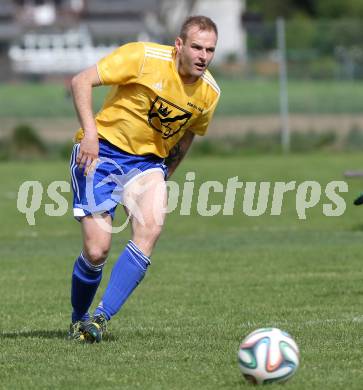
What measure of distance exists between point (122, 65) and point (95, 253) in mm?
1083

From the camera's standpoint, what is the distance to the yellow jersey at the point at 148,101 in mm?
6559

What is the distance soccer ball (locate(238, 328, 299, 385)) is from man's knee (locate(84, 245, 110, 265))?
152cm

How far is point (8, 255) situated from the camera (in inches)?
483

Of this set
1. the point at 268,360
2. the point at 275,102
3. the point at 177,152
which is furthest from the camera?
the point at 275,102

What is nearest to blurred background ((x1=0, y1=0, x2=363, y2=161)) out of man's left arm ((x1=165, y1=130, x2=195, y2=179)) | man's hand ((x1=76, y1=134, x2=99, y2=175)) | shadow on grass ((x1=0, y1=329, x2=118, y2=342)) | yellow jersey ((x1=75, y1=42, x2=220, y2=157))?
man's left arm ((x1=165, y1=130, x2=195, y2=179))

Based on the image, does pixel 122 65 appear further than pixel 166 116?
No

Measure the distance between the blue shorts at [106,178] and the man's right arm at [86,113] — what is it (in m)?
0.18


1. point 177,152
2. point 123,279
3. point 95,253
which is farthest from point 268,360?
point 177,152

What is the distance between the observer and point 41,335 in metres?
6.98

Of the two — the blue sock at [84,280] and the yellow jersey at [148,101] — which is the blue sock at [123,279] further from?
the yellow jersey at [148,101]

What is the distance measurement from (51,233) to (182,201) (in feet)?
10.5

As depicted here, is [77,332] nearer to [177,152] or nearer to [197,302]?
[177,152]

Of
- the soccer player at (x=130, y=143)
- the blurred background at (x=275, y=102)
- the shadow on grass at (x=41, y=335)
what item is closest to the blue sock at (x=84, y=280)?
the soccer player at (x=130, y=143)

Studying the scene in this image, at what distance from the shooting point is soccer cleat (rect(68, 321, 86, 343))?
21.5ft
